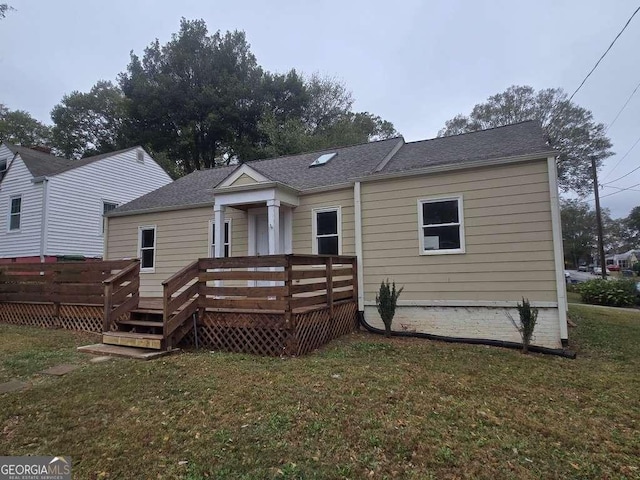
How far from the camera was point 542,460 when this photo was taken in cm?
267

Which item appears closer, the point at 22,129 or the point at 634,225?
the point at 22,129

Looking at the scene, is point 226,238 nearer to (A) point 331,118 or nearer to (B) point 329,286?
(B) point 329,286

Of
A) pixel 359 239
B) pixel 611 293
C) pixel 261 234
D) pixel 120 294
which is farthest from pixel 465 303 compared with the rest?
pixel 611 293

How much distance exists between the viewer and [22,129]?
93.1 ft

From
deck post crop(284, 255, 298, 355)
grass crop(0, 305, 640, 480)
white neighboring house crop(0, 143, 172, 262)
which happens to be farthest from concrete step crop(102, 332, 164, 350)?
white neighboring house crop(0, 143, 172, 262)

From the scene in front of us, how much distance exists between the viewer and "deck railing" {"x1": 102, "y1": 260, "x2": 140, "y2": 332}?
264 inches

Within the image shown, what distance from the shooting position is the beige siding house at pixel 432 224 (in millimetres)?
6336

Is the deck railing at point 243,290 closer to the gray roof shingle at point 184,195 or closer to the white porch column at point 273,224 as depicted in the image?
the white porch column at point 273,224

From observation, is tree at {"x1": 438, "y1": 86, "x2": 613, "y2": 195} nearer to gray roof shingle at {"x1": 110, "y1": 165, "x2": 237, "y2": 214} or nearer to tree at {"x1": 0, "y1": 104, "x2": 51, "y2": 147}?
gray roof shingle at {"x1": 110, "y1": 165, "x2": 237, "y2": 214}

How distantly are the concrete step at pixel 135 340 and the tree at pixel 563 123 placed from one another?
88.9 feet

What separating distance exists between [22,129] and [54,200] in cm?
1998

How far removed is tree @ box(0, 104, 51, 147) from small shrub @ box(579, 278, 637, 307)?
3777 centimetres

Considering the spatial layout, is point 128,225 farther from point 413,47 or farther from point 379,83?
point 379,83

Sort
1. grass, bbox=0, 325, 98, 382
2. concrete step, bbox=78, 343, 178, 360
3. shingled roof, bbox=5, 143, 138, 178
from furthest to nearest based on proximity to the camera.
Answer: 1. shingled roof, bbox=5, 143, 138, 178
2. concrete step, bbox=78, 343, 178, 360
3. grass, bbox=0, 325, 98, 382
